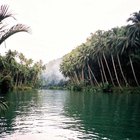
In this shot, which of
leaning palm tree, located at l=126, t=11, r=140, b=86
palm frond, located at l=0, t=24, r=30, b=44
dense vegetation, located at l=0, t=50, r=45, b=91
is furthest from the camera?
dense vegetation, located at l=0, t=50, r=45, b=91

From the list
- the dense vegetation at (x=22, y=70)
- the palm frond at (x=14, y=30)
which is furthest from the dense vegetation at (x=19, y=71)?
the palm frond at (x=14, y=30)

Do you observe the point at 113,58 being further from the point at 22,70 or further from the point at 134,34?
the point at 22,70

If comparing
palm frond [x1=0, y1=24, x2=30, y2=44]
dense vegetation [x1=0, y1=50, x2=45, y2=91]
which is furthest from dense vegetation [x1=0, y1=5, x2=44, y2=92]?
palm frond [x1=0, y1=24, x2=30, y2=44]

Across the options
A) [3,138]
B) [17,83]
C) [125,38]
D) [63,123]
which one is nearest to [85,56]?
[125,38]

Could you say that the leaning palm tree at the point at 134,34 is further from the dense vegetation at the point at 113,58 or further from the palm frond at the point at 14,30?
the palm frond at the point at 14,30

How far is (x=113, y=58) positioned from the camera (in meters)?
88.8

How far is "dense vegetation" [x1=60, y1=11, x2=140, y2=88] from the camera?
75062mm

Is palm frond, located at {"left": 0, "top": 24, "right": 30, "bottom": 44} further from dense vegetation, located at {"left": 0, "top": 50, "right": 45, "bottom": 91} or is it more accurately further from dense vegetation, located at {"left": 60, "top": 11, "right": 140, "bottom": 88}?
dense vegetation, located at {"left": 0, "top": 50, "right": 45, "bottom": 91}

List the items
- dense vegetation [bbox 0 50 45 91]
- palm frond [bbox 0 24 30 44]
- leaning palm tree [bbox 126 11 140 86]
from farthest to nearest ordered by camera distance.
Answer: dense vegetation [bbox 0 50 45 91], leaning palm tree [bbox 126 11 140 86], palm frond [bbox 0 24 30 44]

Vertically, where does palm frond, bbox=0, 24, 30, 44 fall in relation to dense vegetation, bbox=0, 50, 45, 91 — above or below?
below

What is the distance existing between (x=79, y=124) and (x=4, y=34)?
39.5ft

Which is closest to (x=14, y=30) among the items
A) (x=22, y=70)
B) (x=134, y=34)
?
(x=134, y=34)

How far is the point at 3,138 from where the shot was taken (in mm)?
15820

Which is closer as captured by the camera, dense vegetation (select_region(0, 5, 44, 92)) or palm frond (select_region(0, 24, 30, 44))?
palm frond (select_region(0, 24, 30, 44))
